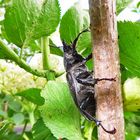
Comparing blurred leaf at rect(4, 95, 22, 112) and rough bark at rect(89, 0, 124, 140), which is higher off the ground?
rough bark at rect(89, 0, 124, 140)

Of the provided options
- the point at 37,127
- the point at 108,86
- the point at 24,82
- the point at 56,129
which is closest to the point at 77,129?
the point at 56,129

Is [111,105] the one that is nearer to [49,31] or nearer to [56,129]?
[56,129]

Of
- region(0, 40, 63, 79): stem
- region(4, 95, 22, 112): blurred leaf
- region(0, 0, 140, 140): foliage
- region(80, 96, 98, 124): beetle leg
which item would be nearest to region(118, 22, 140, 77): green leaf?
region(0, 0, 140, 140): foliage

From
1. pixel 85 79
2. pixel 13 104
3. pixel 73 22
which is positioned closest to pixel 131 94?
pixel 85 79

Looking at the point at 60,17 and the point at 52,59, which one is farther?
the point at 52,59

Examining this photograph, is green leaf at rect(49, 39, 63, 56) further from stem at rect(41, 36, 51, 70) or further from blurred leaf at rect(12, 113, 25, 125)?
blurred leaf at rect(12, 113, 25, 125)

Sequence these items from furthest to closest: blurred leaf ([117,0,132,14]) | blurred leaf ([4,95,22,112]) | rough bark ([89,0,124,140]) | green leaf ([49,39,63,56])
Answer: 1. blurred leaf ([4,95,22,112])
2. green leaf ([49,39,63,56])
3. blurred leaf ([117,0,132,14])
4. rough bark ([89,0,124,140])

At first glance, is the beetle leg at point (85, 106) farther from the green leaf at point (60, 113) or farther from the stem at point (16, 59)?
the stem at point (16, 59)
